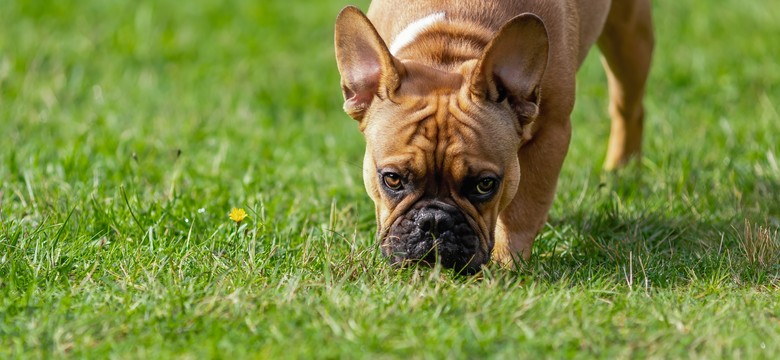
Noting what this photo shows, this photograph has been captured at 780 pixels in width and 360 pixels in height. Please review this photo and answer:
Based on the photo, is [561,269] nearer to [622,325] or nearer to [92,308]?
[622,325]

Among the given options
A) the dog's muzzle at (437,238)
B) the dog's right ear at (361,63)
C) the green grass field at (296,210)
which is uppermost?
the dog's right ear at (361,63)

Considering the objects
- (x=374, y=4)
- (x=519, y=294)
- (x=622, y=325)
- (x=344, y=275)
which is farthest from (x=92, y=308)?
(x=374, y=4)

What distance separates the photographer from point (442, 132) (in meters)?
4.38

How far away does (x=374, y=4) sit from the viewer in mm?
5449

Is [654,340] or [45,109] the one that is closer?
[654,340]

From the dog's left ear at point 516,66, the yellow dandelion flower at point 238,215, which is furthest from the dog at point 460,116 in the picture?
the yellow dandelion flower at point 238,215

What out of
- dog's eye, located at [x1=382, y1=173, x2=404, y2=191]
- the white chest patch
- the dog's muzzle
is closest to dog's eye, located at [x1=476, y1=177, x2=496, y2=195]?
the dog's muzzle

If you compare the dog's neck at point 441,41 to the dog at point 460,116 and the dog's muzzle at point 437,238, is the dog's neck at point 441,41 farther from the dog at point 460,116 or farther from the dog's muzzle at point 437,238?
the dog's muzzle at point 437,238

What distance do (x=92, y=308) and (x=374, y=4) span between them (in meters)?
2.23

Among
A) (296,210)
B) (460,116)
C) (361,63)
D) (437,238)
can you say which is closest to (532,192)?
(460,116)

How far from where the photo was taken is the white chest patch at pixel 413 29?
4934 millimetres

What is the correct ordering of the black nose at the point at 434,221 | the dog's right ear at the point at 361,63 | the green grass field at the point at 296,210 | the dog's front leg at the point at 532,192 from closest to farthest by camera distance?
1. the green grass field at the point at 296,210
2. the black nose at the point at 434,221
3. the dog's right ear at the point at 361,63
4. the dog's front leg at the point at 532,192

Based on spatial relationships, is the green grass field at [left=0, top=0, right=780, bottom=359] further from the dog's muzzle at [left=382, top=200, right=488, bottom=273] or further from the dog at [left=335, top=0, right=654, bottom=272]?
the dog at [left=335, top=0, right=654, bottom=272]

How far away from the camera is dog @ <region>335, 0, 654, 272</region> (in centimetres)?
437
